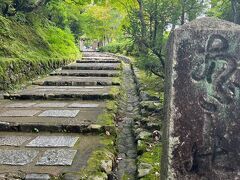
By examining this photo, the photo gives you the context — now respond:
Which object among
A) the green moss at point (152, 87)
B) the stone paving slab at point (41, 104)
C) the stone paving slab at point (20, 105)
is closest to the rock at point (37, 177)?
the stone paving slab at point (41, 104)

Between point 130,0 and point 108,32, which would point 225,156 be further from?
point 108,32

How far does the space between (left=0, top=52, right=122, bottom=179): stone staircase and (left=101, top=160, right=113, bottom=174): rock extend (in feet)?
0.59

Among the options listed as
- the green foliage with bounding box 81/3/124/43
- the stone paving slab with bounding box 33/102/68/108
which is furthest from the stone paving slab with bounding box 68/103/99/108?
the green foliage with bounding box 81/3/124/43

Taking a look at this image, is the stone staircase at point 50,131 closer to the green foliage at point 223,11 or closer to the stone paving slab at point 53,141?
the stone paving slab at point 53,141

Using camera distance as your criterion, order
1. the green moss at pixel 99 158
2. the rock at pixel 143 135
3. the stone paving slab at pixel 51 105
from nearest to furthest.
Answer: the green moss at pixel 99 158 → the rock at pixel 143 135 → the stone paving slab at pixel 51 105

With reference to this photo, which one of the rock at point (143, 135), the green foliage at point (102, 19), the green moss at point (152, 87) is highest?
the green foliage at point (102, 19)

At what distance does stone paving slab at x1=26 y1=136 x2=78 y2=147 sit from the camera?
14.3ft

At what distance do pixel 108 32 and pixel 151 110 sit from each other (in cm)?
3424

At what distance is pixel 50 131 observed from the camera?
5.07m

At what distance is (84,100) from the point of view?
7.65m

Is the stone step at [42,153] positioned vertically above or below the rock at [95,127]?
below

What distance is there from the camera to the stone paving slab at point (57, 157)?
12.1ft

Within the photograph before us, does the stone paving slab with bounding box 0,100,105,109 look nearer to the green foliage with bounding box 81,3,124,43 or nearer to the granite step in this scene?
the granite step

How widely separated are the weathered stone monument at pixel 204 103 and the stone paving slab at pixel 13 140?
2.70 meters
